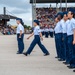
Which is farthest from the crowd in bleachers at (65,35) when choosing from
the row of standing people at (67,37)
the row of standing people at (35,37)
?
the row of standing people at (35,37)

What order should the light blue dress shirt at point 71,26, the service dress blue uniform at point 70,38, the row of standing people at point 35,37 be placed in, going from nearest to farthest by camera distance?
1. the light blue dress shirt at point 71,26
2. the service dress blue uniform at point 70,38
3. the row of standing people at point 35,37

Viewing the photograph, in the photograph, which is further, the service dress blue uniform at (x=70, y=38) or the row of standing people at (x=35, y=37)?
the row of standing people at (x=35, y=37)

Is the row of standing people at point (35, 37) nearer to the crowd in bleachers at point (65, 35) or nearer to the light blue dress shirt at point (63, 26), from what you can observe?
the crowd in bleachers at point (65, 35)

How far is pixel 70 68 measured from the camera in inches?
465

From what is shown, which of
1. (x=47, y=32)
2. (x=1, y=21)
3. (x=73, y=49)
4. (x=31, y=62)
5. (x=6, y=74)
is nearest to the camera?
(x=6, y=74)

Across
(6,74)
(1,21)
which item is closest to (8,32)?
(1,21)

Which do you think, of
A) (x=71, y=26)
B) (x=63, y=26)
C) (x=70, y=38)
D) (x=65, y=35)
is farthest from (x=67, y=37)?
(x=63, y=26)

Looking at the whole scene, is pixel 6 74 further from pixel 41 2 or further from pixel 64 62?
pixel 41 2

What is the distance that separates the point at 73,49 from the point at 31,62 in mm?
2722

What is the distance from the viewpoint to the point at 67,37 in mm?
12211

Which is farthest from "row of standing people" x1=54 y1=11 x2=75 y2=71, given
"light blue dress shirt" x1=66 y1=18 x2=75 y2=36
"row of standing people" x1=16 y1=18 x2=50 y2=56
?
"row of standing people" x1=16 y1=18 x2=50 y2=56

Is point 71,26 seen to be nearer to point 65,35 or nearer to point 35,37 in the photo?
point 65,35

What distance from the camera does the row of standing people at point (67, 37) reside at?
11.5m

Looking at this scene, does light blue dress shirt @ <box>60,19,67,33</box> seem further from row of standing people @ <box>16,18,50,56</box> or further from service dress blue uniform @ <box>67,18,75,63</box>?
row of standing people @ <box>16,18,50,56</box>
